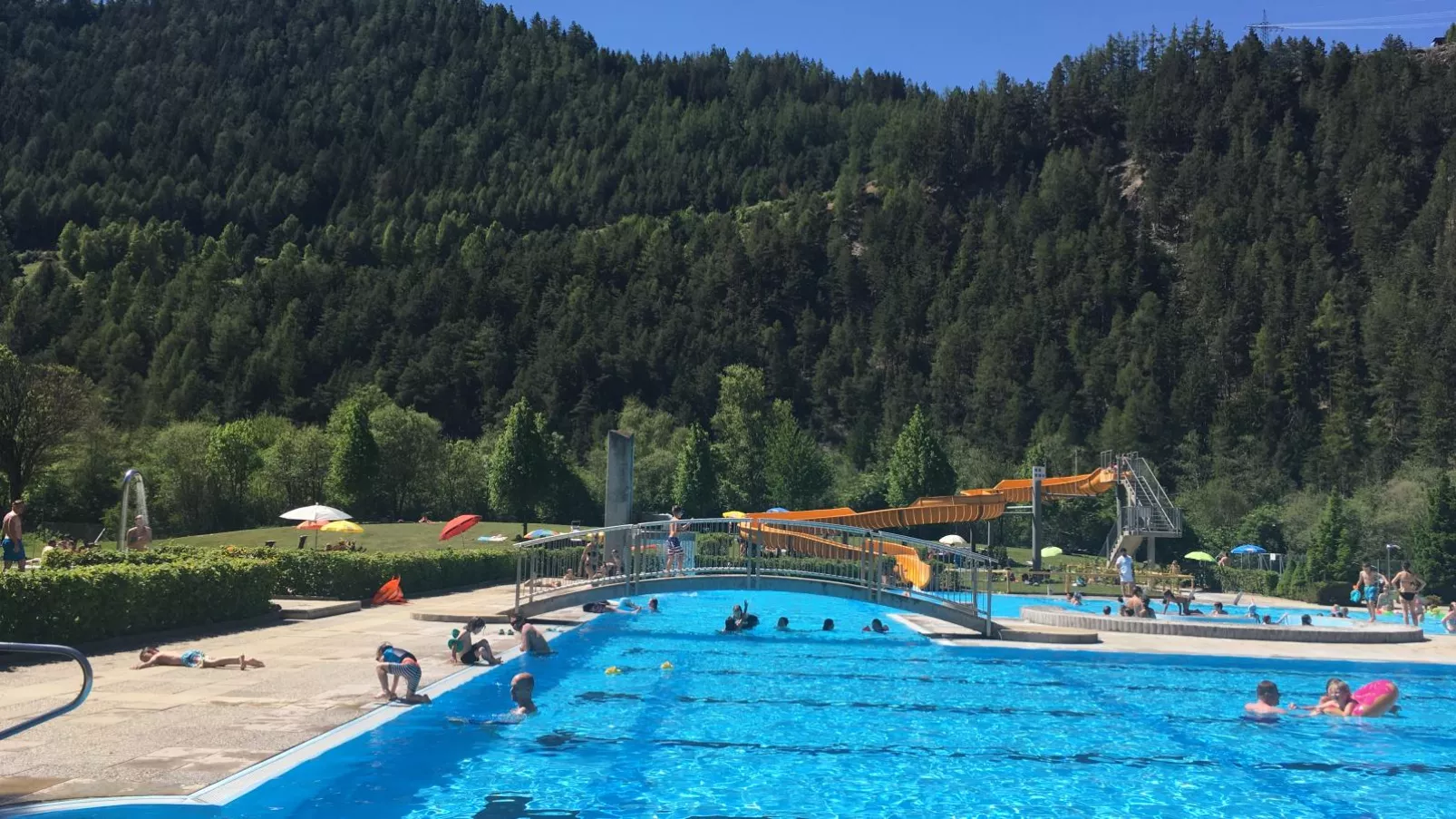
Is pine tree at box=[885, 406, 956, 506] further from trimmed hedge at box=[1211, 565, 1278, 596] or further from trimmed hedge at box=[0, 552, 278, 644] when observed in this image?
trimmed hedge at box=[0, 552, 278, 644]

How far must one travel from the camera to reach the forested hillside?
88.2m

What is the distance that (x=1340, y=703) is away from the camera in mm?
13023

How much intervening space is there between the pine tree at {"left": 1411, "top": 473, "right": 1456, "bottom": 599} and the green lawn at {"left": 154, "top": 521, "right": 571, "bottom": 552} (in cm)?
2966

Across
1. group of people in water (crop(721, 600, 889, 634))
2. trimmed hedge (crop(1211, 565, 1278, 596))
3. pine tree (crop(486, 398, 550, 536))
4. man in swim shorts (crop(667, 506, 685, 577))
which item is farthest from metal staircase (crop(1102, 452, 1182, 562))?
pine tree (crop(486, 398, 550, 536))

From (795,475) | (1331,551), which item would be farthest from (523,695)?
(795,475)

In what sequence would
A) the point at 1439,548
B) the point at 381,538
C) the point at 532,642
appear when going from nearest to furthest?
the point at 532,642, the point at 1439,548, the point at 381,538

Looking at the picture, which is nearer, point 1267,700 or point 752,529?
point 1267,700

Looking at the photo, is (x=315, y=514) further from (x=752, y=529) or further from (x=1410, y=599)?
(x=1410, y=599)

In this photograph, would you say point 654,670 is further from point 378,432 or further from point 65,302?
point 65,302

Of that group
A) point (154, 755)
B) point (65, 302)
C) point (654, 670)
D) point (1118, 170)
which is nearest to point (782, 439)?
point (654, 670)

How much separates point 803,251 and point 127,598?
10732cm

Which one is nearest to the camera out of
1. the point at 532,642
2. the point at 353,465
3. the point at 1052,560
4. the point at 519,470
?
the point at 532,642

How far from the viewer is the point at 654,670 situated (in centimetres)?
1583

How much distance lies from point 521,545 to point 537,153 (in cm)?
15658
